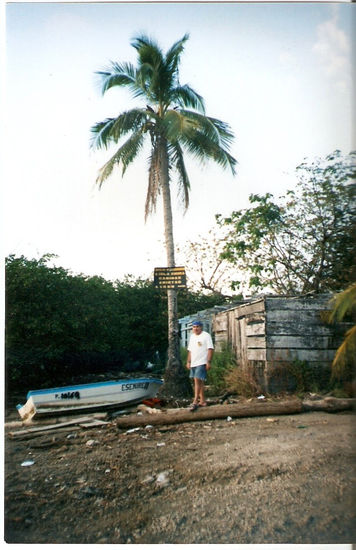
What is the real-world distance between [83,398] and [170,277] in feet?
10.2

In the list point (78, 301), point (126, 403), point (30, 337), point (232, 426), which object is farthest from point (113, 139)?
point (232, 426)

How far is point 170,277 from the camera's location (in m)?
8.70

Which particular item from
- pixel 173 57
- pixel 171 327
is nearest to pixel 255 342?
pixel 171 327

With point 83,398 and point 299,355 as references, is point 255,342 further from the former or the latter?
point 83,398

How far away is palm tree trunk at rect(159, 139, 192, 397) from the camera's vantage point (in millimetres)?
9406

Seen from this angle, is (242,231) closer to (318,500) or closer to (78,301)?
(78,301)

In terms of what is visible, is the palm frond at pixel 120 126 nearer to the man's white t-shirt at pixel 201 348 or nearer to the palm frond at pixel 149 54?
the palm frond at pixel 149 54

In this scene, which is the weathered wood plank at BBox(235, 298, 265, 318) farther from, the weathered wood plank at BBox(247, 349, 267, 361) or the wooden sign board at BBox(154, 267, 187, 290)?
the wooden sign board at BBox(154, 267, 187, 290)

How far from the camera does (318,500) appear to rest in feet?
13.0

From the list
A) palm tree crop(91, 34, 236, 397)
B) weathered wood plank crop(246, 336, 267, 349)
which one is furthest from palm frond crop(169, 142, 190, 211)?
weathered wood plank crop(246, 336, 267, 349)

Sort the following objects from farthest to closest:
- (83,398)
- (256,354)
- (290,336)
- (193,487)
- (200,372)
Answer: (256,354), (290,336), (83,398), (200,372), (193,487)

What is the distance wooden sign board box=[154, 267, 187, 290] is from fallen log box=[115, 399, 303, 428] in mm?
2575

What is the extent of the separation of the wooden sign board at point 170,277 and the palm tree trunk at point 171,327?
0.79 m

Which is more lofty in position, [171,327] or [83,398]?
[171,327]
